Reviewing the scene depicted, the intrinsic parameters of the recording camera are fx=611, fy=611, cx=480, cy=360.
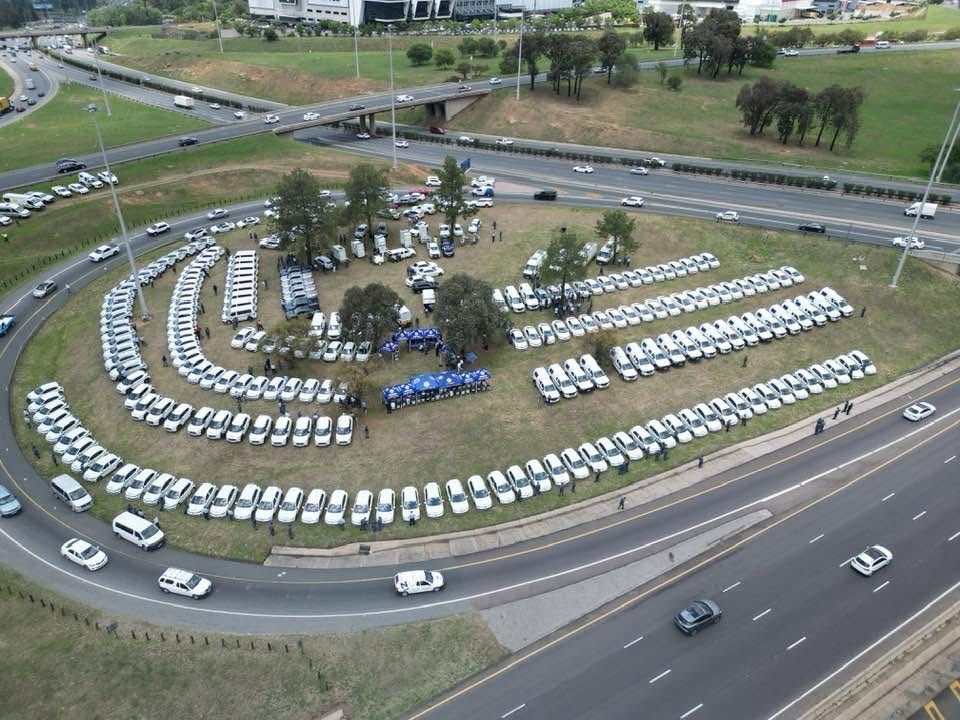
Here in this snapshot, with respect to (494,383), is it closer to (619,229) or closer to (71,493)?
(619,229)

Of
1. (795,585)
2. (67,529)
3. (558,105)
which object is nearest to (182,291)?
(67,529)

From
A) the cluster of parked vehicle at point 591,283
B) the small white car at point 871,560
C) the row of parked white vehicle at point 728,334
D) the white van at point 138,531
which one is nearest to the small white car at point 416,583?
the white van at point 138,531

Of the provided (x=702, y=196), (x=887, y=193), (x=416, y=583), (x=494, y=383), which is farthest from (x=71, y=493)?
(x=887, y=193)

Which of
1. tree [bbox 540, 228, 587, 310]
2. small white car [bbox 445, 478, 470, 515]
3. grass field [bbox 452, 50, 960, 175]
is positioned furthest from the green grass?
small white car [bbox 445, 478, 470, 515]

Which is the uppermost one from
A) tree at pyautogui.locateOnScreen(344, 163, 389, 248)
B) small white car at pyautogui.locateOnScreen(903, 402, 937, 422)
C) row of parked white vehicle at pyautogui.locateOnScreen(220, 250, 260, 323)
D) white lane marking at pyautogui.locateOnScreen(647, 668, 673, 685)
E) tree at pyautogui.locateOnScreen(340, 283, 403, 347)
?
tree at pyautogui.locateOnScreen(344, 163, 389, 248)

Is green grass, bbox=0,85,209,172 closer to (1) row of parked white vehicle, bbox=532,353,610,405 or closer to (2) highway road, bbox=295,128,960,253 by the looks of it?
(2) highway road, bbox=295,128,960,253

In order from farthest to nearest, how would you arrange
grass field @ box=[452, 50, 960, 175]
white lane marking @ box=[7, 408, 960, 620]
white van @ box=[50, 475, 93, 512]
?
grass field @ box=[452, 50, 960, 175]
white van @ box=[50, 475, 93, 512]
white lane marking @ box=[7, 408, 960, 620]

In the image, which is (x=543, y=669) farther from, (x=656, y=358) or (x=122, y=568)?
(x=656, y=358)
